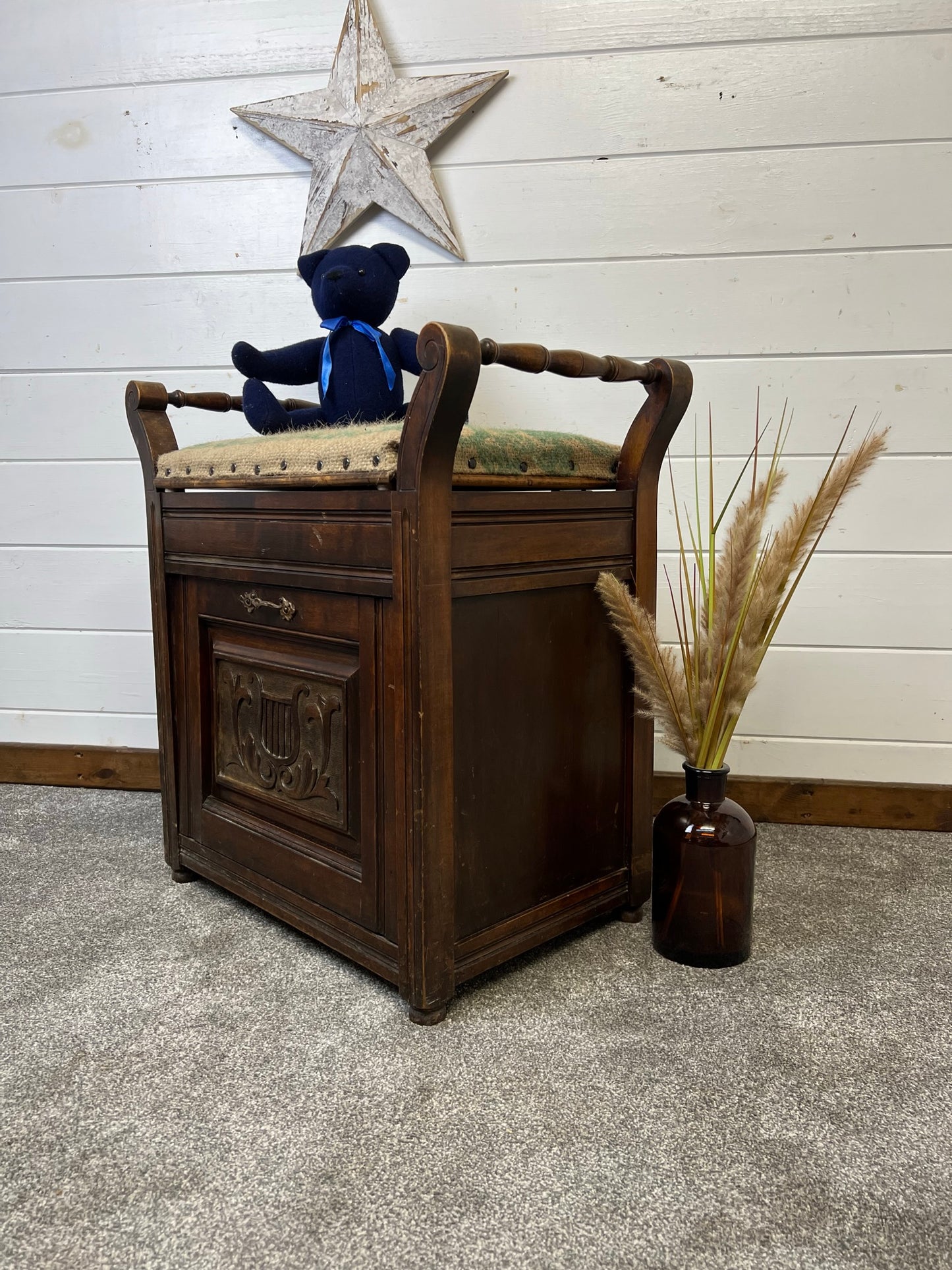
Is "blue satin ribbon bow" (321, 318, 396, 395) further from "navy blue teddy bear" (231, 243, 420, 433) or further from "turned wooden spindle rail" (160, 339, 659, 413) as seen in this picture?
"turned wooden spindle rail" (160, 339, 659, 413)

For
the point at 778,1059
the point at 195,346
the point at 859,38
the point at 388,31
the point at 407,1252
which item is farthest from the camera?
the point at 195,346

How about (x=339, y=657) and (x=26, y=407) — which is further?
(x=26, y=407)

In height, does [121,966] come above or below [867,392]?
below

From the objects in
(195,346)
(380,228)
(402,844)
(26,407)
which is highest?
(380,228)

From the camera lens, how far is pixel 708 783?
3.66 ft

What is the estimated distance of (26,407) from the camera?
5.94 feet

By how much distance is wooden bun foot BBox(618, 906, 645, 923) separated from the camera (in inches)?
49.6

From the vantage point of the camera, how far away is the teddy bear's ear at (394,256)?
50.9 inches

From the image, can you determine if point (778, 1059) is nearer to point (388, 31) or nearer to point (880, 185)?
point (880, 185)

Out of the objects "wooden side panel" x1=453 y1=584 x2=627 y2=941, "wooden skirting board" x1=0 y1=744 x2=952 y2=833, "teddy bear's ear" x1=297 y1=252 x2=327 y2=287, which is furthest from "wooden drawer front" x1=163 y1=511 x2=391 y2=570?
"wooden skirting board" x1=0 y1=744 x2=952 y2=833

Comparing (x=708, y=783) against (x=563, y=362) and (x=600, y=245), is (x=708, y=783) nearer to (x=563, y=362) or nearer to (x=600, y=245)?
(x=563, y=362)

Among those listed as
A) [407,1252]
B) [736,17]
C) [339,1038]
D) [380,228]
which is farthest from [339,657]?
[736,17]

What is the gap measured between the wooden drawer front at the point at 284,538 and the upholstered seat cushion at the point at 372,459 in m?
0.04

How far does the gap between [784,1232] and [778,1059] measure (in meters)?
0.24
